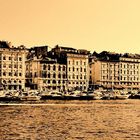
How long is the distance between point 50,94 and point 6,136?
8841 centimetres

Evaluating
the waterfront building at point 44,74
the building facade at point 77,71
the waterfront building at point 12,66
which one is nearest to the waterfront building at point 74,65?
the building facade at point 77,71

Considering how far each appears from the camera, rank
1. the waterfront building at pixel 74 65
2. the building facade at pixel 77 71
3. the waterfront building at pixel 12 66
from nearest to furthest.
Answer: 1. the waterfront building at pixel 12 66
2. the waterfront building at pixel 74 65
3. the building facade at pixel 77 71

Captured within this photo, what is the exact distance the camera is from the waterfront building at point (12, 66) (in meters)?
157

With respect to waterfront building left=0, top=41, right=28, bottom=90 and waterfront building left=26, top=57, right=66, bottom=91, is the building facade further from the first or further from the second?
waterfront building left=0, top=41, right=28, bottom=90

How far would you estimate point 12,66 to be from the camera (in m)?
160

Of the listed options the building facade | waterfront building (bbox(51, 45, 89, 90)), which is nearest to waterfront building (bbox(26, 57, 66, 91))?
waterfront building (bbox(51, 45, 89, 90))

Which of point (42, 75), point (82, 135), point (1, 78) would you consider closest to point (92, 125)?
point (82, 135)

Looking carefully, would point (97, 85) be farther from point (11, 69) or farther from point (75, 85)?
point (11, 69)

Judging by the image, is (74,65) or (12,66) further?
(74,65)

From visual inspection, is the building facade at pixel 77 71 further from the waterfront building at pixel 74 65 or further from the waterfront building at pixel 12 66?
the waterfront building at pixel 12 66

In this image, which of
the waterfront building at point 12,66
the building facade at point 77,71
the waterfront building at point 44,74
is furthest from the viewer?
the building facade at point 77,71

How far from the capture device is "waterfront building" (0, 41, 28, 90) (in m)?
157

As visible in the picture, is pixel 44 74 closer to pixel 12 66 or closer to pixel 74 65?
pixel 12 66

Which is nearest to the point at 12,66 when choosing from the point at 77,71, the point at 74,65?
the point at 74,65
